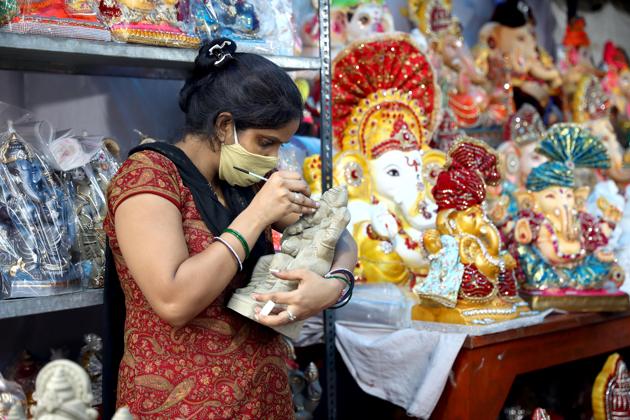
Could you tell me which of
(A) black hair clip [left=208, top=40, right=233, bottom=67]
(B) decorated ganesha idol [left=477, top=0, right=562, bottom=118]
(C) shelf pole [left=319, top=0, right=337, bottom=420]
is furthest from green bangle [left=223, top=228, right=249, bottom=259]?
(B) decorated ganesha idol [left=477, top=0, right=562, bottom=118]

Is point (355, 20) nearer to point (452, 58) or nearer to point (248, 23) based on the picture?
point (452, 58)

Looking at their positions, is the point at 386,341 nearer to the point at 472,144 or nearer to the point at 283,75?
the point at 472,144

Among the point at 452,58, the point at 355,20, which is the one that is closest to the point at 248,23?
the point at 355,20

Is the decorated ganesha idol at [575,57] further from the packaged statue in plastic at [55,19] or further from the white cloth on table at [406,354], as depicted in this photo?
the packaged statue in plastic at [55,19]

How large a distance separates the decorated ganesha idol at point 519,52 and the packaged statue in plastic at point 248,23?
74.5 inches

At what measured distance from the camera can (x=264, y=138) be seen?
1416 millimetres

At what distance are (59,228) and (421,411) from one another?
96 cm

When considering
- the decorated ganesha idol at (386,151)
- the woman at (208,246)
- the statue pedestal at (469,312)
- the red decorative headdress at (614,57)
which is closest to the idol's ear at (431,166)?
the decorated ganesha idol at (386,151)

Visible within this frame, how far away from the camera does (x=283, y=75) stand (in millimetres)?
1406

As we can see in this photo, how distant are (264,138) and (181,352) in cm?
39

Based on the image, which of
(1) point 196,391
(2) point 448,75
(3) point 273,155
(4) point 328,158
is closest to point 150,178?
A: (3) point 273,155

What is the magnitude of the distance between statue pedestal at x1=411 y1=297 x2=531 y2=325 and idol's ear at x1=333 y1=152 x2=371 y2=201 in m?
0.54

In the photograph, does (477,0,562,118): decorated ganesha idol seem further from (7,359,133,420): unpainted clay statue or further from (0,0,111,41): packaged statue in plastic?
(7,359,133,420): unpainted clay statue

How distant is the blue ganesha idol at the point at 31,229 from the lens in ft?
4.94
